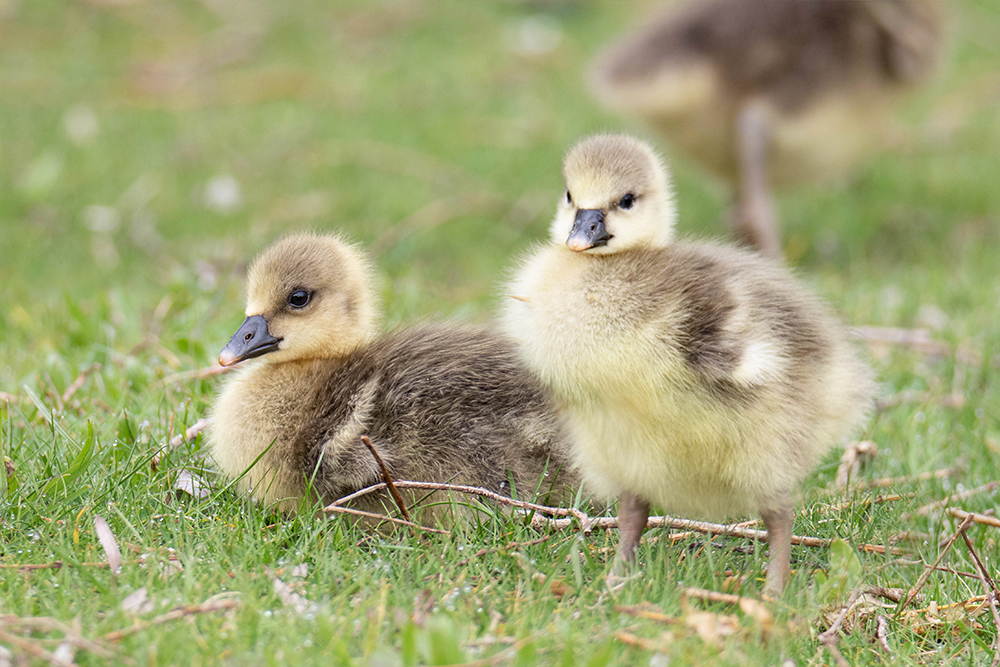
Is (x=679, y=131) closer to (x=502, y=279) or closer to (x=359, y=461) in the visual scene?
(x=502, y=279)

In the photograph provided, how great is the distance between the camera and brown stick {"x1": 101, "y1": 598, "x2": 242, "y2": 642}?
1.95 metres

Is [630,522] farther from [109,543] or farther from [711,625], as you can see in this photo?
[109,543]

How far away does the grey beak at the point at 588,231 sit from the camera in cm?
231

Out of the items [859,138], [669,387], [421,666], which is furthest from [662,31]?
[421,666]

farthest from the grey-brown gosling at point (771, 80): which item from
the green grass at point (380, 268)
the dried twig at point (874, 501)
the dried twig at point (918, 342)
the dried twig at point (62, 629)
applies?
the dried twig at point (62, 629)

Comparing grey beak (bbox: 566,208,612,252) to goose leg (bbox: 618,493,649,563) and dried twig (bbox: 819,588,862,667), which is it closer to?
goose leg (bbox: 618,493,649,563)

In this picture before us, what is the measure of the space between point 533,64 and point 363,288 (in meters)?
7.60

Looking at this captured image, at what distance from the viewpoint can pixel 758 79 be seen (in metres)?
5.99

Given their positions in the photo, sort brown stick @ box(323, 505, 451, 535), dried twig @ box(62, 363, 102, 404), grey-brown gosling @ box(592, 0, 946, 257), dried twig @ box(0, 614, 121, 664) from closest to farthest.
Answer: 1. dried twig @ box(0, 614, 121, 664)
2. brown stick @ box(323, 505, 451, 535)
3. dried twig @ box(62, 363, 102, 404)
4. grey-brown gosling @ box(592, 0, 946, 257)

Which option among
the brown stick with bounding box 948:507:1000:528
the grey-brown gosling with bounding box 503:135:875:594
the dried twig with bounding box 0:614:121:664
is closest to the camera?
the dried twig with bounding box 0:614:121:664

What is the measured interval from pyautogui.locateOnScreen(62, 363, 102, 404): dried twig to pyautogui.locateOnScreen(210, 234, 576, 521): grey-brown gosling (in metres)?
0.65

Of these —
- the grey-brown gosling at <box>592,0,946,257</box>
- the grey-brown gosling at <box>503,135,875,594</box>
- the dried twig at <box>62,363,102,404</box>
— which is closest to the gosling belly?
the grey-brown gosling at <box>503,135,875,594</box>

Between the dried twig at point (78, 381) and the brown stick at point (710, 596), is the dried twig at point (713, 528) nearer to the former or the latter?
the brown stick at point (710, 596)

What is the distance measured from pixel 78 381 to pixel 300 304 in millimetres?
906
